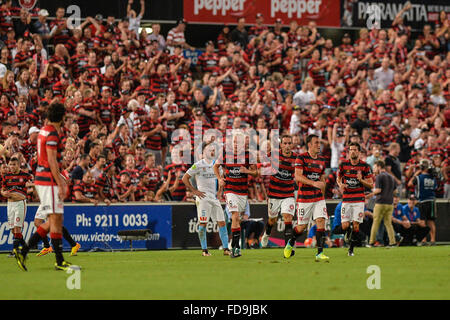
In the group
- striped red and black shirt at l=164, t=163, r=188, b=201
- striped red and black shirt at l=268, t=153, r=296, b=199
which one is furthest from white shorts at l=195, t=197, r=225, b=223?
striped red and black shirt at l=164, t=163, r=188, b=201

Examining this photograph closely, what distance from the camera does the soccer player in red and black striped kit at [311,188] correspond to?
15.6 metres

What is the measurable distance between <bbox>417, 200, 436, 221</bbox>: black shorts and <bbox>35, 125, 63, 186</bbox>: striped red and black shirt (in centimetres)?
1356

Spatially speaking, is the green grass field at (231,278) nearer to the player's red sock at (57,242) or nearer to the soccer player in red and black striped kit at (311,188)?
the player's red sock at (57,242)

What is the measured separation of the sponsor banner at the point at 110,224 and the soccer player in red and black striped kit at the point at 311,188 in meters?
5.89

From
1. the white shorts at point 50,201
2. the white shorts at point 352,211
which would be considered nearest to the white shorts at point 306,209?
the white shorts at point 352,211

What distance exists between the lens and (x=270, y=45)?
28266 millimetres

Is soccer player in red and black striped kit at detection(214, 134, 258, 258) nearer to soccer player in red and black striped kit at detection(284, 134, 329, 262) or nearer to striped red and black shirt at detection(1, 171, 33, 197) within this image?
soccer player in red and black striped kit at detection(284, 134, 329, 262)

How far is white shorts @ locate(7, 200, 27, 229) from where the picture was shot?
667 inches

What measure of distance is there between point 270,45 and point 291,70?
1.20 metres

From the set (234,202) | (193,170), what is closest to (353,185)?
(234,202)

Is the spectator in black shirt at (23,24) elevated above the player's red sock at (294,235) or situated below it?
above

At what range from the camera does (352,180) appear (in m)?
17.8

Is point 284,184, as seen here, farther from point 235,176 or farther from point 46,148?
point 46,148

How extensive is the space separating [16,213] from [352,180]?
761 centimetres
